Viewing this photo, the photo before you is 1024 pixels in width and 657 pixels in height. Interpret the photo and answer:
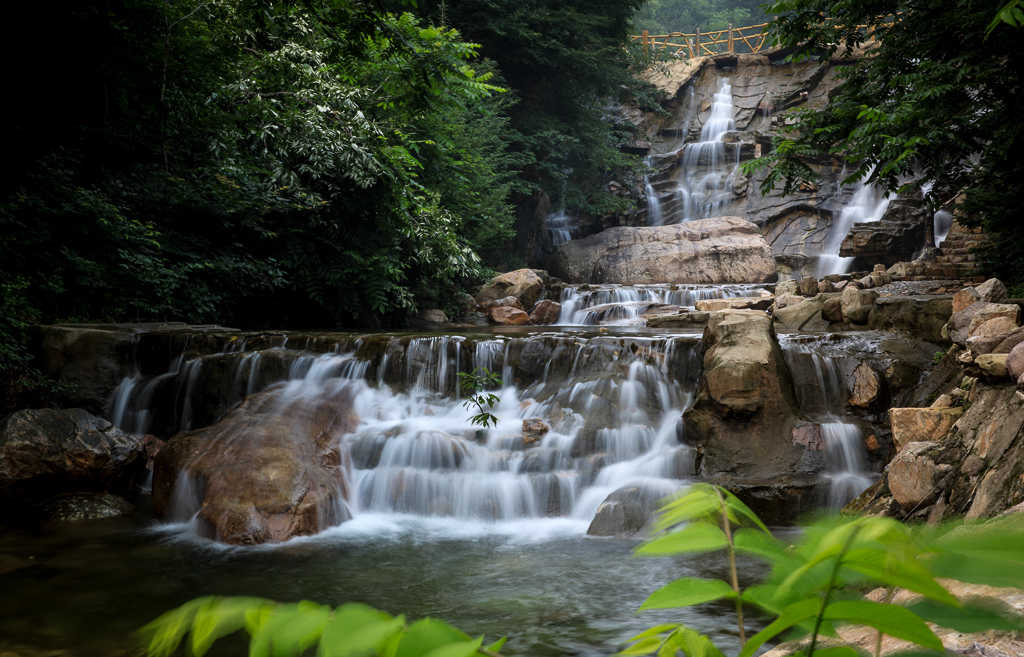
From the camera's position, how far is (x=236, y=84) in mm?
8594

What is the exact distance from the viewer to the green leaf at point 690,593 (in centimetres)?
59

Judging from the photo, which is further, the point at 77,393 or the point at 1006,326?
the point at 77,393

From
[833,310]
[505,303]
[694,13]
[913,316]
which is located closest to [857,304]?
[833,310]

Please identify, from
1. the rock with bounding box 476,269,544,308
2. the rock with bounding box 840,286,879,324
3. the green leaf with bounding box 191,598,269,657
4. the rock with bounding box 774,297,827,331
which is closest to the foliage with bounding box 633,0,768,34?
the rock with bounding box 476,269,544,308

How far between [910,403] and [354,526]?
6.32 meters

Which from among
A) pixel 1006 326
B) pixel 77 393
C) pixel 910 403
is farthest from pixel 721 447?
pixel 77 393

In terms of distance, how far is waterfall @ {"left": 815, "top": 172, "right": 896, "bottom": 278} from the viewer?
66.3 feet

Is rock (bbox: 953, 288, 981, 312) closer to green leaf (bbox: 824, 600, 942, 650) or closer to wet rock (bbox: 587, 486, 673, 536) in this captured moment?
wet rock (bbox: 587, 486, 673, 536)

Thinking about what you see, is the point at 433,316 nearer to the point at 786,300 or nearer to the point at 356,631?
the point at 786,300

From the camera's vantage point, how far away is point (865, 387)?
7473mm

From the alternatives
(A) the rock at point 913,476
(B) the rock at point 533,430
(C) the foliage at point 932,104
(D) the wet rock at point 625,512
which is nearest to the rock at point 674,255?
(C) the foliage at point 932,104

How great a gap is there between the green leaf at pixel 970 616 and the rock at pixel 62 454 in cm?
820

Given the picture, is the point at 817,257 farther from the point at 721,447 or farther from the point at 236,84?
the point at 236,84

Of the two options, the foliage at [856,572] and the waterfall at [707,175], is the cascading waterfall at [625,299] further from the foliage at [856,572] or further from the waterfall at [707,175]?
the foliage at [856,572]
